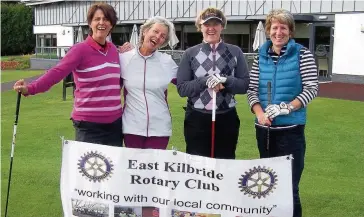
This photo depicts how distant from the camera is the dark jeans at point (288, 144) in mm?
4105

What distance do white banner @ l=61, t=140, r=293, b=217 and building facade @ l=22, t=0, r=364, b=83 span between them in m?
19.8

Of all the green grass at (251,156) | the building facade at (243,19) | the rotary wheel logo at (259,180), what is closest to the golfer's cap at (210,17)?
the rotary wheel logo at (259,180)

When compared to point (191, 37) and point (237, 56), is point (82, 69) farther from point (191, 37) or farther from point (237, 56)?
point (191, 37)

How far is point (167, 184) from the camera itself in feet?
12.7

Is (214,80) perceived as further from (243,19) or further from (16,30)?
(16,30)

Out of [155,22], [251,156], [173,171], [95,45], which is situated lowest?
[251,156]

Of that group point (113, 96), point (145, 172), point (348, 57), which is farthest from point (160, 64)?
point (348, 57)

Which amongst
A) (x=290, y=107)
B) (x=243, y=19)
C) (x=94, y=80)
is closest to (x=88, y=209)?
(x=94, y=80)

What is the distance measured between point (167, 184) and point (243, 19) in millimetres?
24365

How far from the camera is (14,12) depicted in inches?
2194

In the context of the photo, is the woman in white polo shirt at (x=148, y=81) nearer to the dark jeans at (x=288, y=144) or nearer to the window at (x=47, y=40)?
the dark jeans at (x=288, y=144)

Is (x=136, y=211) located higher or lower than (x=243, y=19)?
lower

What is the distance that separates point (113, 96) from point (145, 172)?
2.28 feet

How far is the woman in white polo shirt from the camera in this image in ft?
13.8
